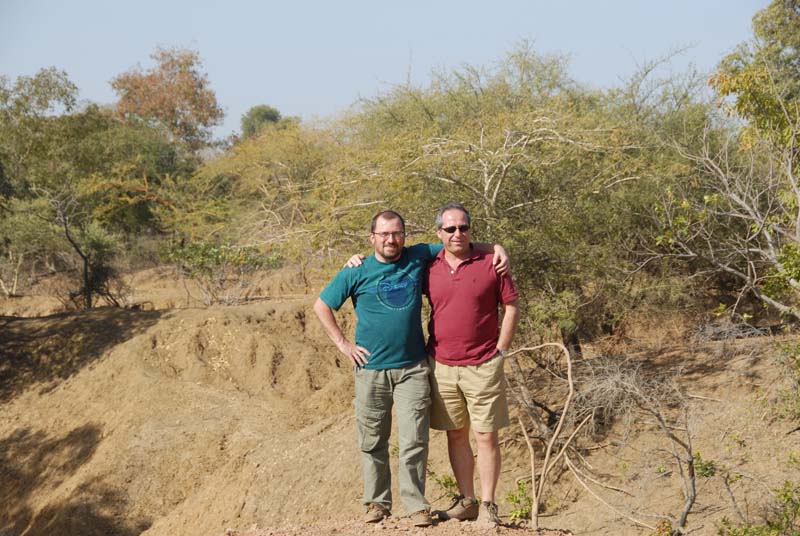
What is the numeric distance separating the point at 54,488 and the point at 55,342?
3.27 meters

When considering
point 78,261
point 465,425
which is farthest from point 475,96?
point 465,425

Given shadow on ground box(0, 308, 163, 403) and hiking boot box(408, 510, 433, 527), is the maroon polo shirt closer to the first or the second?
→ hiking boot box(408, 510, 433, 527)

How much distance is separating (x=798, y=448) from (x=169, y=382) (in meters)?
9.18

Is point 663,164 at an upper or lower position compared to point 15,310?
upper

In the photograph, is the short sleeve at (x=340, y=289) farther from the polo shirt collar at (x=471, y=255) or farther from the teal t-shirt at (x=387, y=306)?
the polo shirt collar at (x=471, y=255)

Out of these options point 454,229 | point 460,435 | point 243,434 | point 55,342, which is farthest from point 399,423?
point 55,342

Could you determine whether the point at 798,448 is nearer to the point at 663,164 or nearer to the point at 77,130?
the point at 663,164

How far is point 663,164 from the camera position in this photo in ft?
44.6

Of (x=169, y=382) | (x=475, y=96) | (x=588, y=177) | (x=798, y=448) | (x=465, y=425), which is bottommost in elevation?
(x=798, y=448)

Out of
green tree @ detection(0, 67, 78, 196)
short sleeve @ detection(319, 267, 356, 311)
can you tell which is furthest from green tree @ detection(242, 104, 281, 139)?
short sleeve @ detection(319, 267, 356, 311)

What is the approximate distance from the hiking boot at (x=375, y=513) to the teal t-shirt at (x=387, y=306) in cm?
85

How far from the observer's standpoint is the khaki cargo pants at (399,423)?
4.84m

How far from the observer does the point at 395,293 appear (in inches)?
191

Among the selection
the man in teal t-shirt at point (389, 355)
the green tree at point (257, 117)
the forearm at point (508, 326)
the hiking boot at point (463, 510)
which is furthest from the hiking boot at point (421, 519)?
the green tree at point (257, 117)
